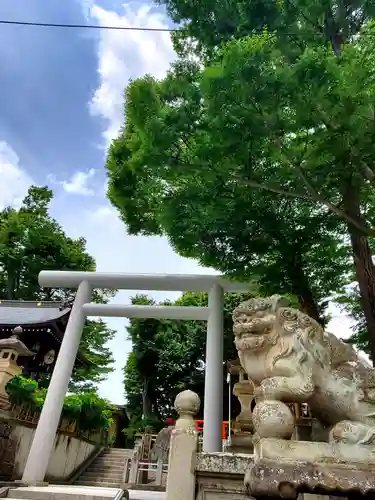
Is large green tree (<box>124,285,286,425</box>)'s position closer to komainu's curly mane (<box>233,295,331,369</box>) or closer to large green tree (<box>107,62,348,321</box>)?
large green tree (<box>107,62,348,321</box>)

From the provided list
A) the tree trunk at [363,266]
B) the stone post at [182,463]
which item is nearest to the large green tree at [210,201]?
the tree trunk at [363,266]

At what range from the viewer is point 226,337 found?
1830cm

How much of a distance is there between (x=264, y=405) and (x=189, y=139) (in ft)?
10.0

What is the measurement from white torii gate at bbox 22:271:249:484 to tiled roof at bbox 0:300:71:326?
4.22 meters

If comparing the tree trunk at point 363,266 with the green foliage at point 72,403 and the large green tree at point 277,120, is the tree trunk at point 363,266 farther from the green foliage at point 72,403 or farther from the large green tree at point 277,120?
the green foliage at point 72,403

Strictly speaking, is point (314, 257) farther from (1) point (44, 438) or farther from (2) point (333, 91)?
(1) point (44, 438)

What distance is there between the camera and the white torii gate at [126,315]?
707cm

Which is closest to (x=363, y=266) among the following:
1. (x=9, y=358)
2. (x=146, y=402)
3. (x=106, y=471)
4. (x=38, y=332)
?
(x=9, y=358)

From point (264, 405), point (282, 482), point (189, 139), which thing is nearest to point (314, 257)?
point (189, 139)

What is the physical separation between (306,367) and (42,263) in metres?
19.8

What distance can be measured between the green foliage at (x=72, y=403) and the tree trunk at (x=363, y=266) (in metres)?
8.24

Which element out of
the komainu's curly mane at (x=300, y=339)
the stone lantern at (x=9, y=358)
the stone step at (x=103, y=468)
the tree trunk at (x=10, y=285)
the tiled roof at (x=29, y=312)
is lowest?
the stone step at (x=103, y=468)

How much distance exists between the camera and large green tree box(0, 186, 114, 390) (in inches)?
772

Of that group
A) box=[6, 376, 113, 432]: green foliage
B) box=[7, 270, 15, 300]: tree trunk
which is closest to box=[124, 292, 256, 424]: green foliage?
box=[6, 376, 113, 432]: green foliage
